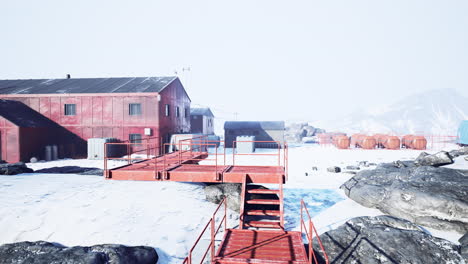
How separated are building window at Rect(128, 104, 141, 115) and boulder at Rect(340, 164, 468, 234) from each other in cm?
1895

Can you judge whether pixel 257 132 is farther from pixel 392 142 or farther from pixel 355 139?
pixel 392 142

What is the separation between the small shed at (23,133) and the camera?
1944 centimetres

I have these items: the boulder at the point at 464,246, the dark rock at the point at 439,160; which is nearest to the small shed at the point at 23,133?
the boulder at the point at 464,246

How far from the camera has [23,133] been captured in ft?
64.7

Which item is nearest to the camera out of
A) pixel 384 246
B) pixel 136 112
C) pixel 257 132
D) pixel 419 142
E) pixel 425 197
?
pixel 384 246

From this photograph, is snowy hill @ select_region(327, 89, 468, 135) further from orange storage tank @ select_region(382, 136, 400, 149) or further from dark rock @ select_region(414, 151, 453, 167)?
dark rock @ select_region(414, 151, 453, 167)

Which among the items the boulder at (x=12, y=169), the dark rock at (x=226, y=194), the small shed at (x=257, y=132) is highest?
the small shed at (x=257, y=132)

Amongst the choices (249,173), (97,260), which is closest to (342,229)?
(249,173)

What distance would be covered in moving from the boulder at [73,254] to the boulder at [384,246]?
15.7ft

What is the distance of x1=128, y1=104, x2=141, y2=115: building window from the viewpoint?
2262 cm

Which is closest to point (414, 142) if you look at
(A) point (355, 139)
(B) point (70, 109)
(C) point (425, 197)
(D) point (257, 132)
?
(A) point (355, 139)

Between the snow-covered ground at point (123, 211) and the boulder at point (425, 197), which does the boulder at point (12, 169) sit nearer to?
the snow-covered ground at point (123, 211)

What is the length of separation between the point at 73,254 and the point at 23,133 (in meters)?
19.1

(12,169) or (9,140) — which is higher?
(9,140)
